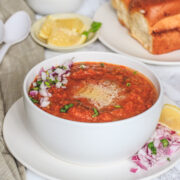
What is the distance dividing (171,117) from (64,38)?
1.16 meters

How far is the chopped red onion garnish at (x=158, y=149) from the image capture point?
1418 millimetres

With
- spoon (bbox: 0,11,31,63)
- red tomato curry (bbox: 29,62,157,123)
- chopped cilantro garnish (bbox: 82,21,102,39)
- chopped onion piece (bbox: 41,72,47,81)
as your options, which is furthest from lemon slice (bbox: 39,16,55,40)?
chopped onion piece (bbox: 41,72,47,81)

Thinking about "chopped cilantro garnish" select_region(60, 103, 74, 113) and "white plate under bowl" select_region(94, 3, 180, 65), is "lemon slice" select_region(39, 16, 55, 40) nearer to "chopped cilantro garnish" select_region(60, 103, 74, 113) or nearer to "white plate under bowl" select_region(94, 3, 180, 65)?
"white plate under bowl" select_region(94, 3, 180, 65)

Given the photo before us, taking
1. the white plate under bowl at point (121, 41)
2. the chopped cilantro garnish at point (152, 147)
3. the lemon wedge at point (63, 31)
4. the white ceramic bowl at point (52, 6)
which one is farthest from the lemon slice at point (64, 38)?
the chopped cilantro garnish at point (152, 147)

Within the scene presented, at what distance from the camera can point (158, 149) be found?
1499mm

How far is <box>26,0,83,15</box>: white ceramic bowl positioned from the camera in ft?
9.50

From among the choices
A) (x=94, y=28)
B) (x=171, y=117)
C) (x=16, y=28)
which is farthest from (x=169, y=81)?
(x=16, y=28)

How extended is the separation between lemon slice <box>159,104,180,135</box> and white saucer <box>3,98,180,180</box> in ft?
0.58

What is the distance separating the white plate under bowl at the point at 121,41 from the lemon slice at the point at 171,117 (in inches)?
26.1

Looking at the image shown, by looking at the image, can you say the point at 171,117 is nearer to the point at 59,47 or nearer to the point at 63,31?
the point at 59,47

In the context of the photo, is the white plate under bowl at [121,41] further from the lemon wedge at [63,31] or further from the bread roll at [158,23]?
the lemon wedge at [63,31]

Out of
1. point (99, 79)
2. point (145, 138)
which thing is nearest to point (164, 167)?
point (145, 138)

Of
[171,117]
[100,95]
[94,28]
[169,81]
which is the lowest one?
[169,81]

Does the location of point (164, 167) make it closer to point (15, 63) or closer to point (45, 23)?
point (15, 63)
